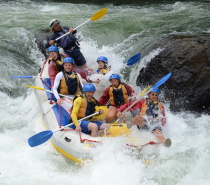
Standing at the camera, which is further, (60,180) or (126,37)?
(126,37)

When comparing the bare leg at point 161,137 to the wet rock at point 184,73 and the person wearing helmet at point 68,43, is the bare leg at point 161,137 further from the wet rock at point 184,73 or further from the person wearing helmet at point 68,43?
the person wearing helmet at point 68,43

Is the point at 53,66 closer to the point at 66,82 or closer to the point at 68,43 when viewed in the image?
the point at 66,82

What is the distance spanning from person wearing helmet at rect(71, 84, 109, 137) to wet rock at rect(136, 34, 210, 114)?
1.67 meters

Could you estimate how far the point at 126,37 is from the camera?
8266 mm

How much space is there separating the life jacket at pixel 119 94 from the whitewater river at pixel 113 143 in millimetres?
871

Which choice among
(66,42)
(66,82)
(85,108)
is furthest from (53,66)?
(85,108)

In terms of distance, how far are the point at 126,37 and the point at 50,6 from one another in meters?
5.12

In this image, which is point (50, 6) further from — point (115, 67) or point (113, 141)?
point (113, 141)

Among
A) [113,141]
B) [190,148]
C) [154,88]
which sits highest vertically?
[154,88]

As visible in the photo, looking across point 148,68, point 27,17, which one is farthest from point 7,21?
point 148,68

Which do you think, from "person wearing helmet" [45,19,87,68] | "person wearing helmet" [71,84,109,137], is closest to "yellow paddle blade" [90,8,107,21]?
"person wearing helmet" [45,19,87,68]

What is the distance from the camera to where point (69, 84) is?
4754 millimetres

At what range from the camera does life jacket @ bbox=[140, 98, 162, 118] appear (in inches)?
166

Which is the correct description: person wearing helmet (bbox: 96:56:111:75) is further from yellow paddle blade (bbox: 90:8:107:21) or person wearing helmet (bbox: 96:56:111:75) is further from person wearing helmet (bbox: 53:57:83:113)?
yellow paddle blade (bbox: 90:8:107:21)
